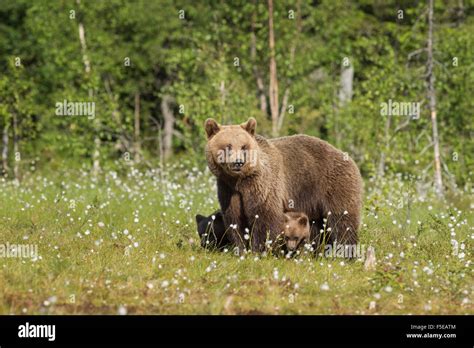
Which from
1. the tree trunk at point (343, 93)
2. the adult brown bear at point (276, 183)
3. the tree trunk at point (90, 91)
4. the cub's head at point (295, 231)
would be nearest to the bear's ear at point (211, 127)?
the adult brown bear at point (276, 183)

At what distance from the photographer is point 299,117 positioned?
19500mm

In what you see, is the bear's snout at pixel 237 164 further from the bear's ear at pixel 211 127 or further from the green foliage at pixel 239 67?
the green foliage at pixel 239 67

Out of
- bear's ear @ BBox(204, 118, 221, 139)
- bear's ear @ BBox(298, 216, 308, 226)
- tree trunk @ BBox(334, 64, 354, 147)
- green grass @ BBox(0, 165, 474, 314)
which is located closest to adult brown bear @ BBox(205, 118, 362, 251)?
bear's ear @ BBox(204, 118, 221, 139)

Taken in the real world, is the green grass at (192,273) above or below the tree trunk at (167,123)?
below

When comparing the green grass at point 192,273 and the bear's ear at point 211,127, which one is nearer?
Answer: the green grass at point 192,273

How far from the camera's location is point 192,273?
685 cm

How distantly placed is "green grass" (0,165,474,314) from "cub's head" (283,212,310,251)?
20cm

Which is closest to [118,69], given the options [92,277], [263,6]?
[263,6]

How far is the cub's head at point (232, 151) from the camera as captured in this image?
7.64 meters

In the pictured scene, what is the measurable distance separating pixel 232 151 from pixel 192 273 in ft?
4.77

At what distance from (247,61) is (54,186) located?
324 inches

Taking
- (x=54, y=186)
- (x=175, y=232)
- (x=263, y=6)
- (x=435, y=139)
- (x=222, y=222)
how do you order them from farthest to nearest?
(x=263, y=6)
(x=435, y=139)
(x=54, y=186)
(x=175, y=232)
(x=222, y=222)

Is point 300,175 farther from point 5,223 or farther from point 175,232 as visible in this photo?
point 5,223

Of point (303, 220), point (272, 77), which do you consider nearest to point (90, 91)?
point (272, 77)
